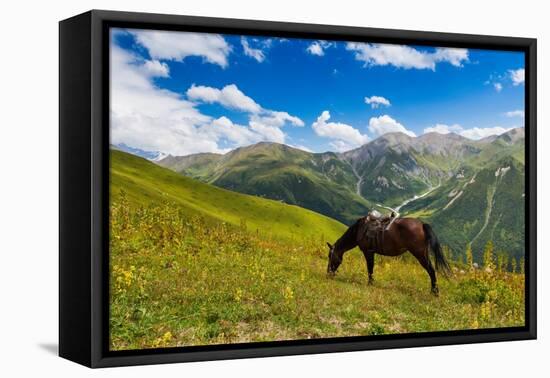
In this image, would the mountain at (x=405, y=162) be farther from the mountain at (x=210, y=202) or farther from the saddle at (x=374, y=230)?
the mountain at (x=210, y=202)

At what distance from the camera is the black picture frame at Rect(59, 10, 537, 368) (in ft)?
38.7

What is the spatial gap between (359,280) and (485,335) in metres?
1.86

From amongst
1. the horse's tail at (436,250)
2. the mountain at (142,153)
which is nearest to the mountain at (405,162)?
the horse's tail at (436,250)

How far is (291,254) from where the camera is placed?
1338 centimetres

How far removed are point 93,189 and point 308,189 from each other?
9.58 ft

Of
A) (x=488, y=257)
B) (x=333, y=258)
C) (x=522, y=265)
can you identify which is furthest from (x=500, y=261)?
(x=333, y=258)

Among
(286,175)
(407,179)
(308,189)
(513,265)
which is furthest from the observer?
(513,265)

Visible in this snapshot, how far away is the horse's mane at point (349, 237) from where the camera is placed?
13703 mm

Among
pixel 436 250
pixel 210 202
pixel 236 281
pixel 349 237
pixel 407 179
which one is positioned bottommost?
pixel 236 281

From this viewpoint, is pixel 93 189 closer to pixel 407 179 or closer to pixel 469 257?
pixel 407 179

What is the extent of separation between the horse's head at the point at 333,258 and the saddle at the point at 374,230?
0.37m

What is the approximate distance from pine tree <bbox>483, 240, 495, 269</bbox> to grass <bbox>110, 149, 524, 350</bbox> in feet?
0.88

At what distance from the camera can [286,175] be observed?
13391 mm

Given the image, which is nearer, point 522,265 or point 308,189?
point 308,189
